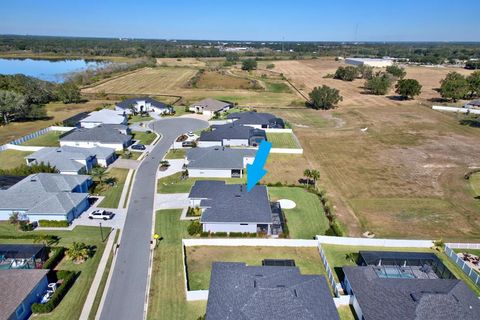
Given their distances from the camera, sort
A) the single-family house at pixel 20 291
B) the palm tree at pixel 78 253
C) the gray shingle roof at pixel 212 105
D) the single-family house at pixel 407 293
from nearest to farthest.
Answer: the single-family house at pixel 407 293 → the single-family house at pixel 20 291 → the palm tree at pixel 78 253 → the gray shingle roof at pixel 212 105

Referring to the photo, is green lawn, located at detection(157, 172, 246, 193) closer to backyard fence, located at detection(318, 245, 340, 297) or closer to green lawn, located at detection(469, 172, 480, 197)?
backyard fence, located at detection(318, 245, 340, 297)

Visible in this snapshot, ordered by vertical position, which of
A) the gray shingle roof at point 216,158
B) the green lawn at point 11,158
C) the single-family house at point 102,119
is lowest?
the green lawn at point 11,158

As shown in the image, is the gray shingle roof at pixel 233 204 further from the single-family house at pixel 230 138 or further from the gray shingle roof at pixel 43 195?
the single-family house at pixel 230 138

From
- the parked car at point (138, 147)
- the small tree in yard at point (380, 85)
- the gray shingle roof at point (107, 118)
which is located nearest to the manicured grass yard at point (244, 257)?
the parked car at point (138, 147)

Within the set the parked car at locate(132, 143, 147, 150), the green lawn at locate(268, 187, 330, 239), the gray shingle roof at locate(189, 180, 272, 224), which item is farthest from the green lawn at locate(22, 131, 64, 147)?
→ the green lawn at locate(268, 187, 330, 239)

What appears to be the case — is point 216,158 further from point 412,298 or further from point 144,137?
point 412,298

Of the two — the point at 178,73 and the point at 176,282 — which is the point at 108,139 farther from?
the point at 178,73

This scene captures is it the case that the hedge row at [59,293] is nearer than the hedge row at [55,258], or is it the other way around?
the hedge row at [59,293]
